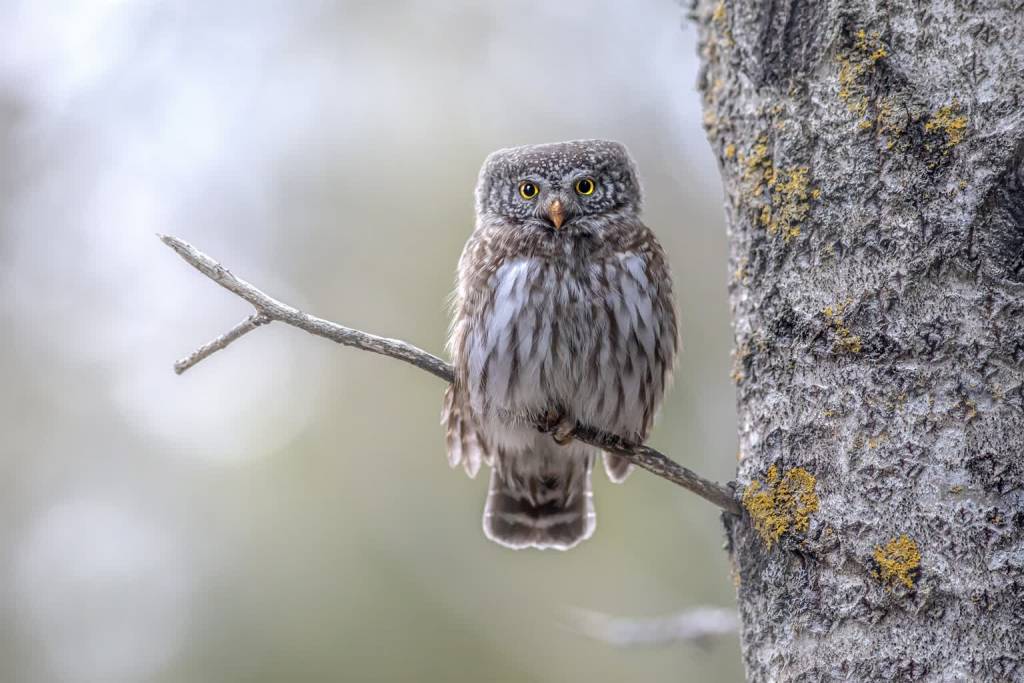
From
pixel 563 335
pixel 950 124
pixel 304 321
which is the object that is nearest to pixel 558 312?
pixel 563 335

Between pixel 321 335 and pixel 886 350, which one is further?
pixel 321 335

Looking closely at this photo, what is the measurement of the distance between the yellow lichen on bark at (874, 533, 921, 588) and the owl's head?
1578 millimetres

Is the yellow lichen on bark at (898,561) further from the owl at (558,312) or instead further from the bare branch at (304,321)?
the owl at (558,312)

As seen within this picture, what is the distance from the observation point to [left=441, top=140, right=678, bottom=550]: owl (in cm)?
307

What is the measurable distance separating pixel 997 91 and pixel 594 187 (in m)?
1.54

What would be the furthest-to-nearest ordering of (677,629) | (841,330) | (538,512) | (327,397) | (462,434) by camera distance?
1. (327,397)
2. (538,512)
3. (462,434)
4. (677,629)
5. (841,330)

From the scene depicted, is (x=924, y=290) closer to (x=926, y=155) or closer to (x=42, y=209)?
(x=926, y=155)

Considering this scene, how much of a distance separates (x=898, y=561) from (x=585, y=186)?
1.77 m

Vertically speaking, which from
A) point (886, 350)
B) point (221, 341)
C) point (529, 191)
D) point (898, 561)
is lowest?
point (898, 561)

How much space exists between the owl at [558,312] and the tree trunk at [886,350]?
0.82 meters

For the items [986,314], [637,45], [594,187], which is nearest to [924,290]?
[986,314]

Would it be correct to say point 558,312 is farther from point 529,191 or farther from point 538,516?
point 538,516

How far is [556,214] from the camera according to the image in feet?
10.6

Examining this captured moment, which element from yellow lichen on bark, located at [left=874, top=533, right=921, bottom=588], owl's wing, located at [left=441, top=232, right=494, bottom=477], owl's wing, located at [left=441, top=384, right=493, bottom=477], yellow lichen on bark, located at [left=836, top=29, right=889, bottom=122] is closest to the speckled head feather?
owl's wing, located at [left=441, top=232, right=494, bottom=477]
